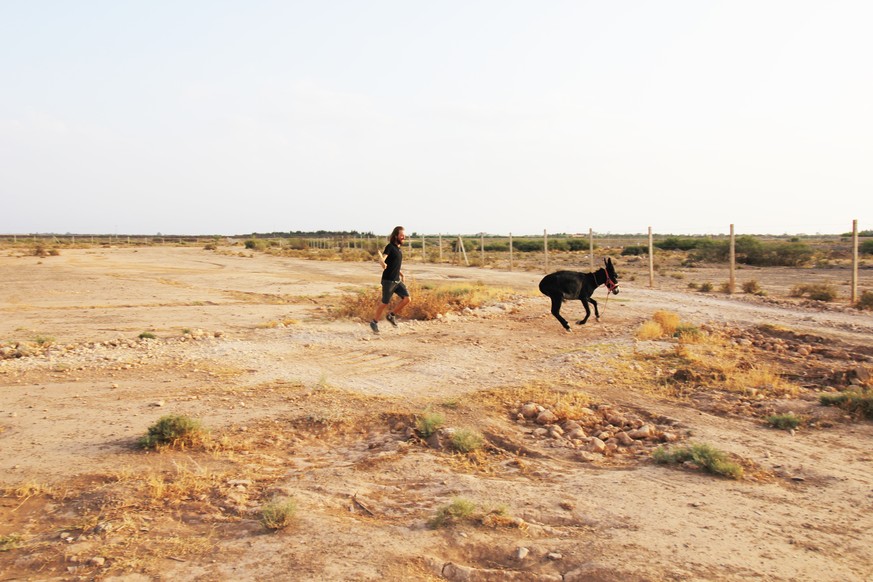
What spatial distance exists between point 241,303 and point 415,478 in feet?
48.4

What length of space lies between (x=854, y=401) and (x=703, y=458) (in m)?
2.94

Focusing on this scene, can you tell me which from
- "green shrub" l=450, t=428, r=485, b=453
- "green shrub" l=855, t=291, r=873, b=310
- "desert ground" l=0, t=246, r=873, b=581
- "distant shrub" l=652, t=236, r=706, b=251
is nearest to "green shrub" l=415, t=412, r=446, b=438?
"desert ground" l=0, t=246, r=873, b=581

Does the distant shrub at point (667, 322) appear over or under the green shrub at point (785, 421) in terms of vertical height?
over

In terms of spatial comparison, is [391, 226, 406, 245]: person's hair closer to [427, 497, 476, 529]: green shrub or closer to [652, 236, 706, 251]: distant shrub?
[427, 497, 476, 529]: green shrub

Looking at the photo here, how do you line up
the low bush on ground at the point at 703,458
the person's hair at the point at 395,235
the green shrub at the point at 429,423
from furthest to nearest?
1. the person's hair at the point at 395,235
2. the green shrub at the point at 429,423
3. the low bush on ground at the point at 703,458

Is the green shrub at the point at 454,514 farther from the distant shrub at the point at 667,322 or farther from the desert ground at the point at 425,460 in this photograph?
the distant shrub at the point at 667,322

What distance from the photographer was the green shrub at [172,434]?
6059 millimetres

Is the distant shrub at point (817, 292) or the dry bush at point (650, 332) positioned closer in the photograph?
the dry bush at point (650, 332)

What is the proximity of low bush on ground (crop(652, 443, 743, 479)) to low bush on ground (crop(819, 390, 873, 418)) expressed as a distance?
2.45 m

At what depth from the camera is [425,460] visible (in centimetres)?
586

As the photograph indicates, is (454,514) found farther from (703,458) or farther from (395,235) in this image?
(395,235)

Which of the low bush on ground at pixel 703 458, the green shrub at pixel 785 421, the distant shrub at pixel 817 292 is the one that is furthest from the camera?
the distant shrub at pixel 817 292

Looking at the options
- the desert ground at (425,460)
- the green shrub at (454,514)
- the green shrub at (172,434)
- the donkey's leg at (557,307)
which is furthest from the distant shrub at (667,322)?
the green shrub at (172,434)

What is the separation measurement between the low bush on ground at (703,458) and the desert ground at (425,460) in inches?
3.1
